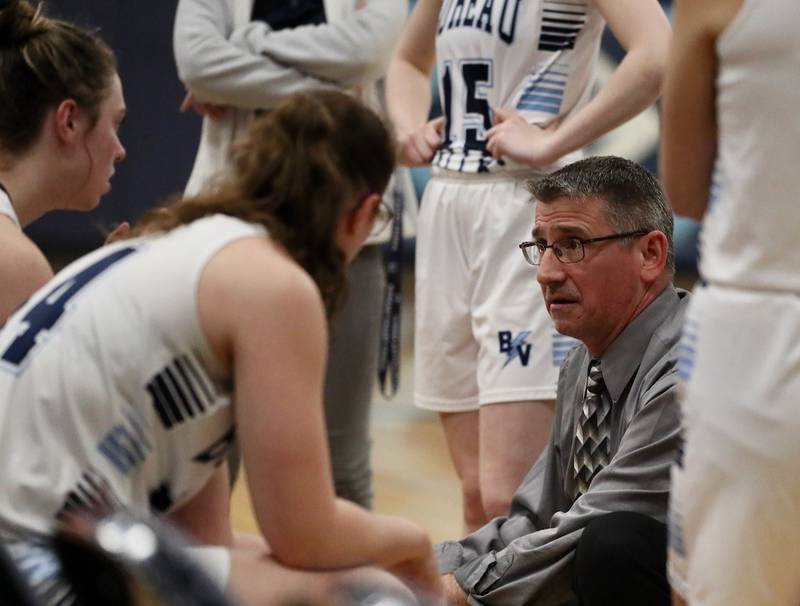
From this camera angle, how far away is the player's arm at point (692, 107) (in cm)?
189

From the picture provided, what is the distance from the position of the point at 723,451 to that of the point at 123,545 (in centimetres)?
82

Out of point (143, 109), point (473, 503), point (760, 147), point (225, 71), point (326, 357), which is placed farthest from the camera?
point (143, 109)

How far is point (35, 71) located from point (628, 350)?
4.24 ft

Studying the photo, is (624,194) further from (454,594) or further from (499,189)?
(454,594)

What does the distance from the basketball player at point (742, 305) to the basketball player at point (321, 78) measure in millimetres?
2001

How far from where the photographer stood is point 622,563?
2570 millimetres

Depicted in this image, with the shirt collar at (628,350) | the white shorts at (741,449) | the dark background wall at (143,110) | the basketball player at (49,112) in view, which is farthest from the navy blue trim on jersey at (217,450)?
the dark background wall at (143,110)

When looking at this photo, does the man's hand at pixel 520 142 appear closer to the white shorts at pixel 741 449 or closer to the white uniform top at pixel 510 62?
the white uniform top at pixel 510 62

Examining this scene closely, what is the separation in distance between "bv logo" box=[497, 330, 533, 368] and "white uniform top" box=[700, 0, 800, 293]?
1.40 m

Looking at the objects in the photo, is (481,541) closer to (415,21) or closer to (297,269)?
(297,269)

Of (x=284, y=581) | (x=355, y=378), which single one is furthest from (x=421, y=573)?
(x=355, y=378)

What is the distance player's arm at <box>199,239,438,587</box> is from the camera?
1904mm

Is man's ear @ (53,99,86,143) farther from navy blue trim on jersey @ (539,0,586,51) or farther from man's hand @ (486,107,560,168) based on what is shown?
navy blue trim on jersey @ (539,0,586,51)

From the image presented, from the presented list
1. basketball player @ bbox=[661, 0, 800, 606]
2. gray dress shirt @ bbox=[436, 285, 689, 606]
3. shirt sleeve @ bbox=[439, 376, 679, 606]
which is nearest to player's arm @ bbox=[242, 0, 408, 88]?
gray dress shirt @ bbox=[436, 285, 689, 606]
